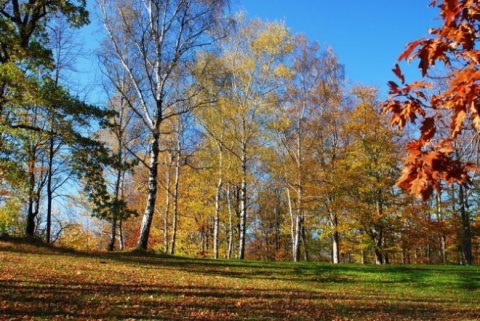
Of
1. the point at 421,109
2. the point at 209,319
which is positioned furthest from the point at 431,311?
the point at 421,109

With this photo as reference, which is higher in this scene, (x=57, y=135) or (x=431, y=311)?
(x=57, y=135)

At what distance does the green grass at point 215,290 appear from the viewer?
639cm

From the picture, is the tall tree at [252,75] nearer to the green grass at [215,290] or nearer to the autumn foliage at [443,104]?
the green grass at [215,290]

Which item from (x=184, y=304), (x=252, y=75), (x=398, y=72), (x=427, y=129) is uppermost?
(x=252, y=75)

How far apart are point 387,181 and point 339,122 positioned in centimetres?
458

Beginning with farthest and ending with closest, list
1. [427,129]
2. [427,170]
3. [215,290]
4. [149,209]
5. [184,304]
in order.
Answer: [149,209], [215,290], [184,304], [427,129], [427,170]

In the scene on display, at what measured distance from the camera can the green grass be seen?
6.39 meters

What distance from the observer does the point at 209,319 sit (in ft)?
20.6

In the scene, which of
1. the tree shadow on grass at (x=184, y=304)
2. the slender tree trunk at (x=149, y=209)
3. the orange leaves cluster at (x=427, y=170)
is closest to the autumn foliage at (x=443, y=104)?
the orange leaves cluster at (x=427, y=170)

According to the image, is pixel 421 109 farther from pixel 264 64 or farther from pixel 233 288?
pixel 264 64

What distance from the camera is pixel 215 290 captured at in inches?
352

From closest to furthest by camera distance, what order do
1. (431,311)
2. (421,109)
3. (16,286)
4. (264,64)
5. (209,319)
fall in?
(421,109) < (209,319) < (16,286) < (431,311) < (264,64)

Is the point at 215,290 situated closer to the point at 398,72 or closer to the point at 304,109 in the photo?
the point at 398,72

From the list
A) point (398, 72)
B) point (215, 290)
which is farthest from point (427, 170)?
point (215, 290)
